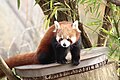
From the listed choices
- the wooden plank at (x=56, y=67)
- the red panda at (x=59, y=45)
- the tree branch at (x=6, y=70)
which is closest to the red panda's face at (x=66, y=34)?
the red panda at (x=59, y=45)

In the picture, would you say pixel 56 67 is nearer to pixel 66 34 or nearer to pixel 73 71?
pixel 73 71

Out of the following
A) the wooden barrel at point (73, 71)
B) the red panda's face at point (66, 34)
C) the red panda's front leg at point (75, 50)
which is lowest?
the wooden barrel at point (73, 71)

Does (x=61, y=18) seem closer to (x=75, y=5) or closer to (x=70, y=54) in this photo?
(x=75, y=5)

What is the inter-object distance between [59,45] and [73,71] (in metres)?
0.17

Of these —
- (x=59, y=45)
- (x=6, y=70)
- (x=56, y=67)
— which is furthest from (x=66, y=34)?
(x=6, y=70)

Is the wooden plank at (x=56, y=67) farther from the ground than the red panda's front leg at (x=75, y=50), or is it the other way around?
the red panda's front leg at (x=75, y=50)

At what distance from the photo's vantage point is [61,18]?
86.0 inches

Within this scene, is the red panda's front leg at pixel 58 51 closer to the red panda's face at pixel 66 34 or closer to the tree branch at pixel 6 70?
the red panda's face at pixel 66 34

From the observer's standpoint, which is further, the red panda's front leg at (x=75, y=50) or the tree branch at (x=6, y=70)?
the red panda's front leg at (x=75, y=50)

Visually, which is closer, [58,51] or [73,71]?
[73,71]

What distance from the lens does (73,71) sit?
1520 millimetres

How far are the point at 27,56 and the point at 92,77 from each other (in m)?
0.48

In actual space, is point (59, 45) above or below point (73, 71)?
above

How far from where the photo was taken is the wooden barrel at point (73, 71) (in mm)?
1495
